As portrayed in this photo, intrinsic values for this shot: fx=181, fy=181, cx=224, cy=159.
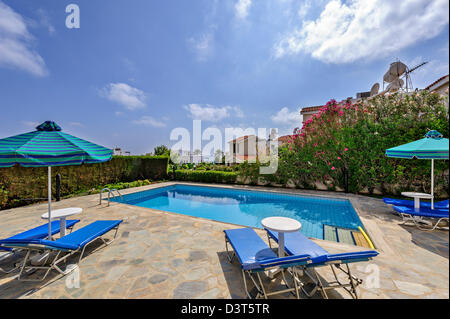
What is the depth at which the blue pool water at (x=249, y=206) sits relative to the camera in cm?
757

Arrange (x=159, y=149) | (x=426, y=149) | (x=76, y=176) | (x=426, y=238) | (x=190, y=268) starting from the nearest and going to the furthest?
(x=190, y=268), (x=426, y=238), (x=426, y=149), (x=76, y=176), (x=159, y=149)

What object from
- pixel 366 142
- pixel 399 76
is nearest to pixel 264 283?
pixel 366 142

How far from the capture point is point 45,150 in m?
3.21

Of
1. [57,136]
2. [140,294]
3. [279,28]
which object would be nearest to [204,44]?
[279,28]

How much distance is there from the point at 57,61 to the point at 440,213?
17029mm

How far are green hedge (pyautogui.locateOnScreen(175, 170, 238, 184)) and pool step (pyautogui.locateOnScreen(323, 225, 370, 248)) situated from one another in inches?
380

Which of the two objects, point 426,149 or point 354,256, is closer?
point 354,256

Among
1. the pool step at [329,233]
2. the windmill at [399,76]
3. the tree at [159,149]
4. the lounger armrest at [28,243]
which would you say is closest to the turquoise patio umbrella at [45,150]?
the lounger armrest at [28,243]

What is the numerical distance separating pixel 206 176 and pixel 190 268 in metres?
13.4

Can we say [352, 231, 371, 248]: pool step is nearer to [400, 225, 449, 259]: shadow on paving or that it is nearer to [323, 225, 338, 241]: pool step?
[323, 225, 338, 241]: pool step

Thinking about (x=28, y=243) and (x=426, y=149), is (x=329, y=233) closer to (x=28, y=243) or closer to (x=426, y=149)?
(x=426, y=149)

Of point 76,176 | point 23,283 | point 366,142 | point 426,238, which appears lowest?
point 23,283
